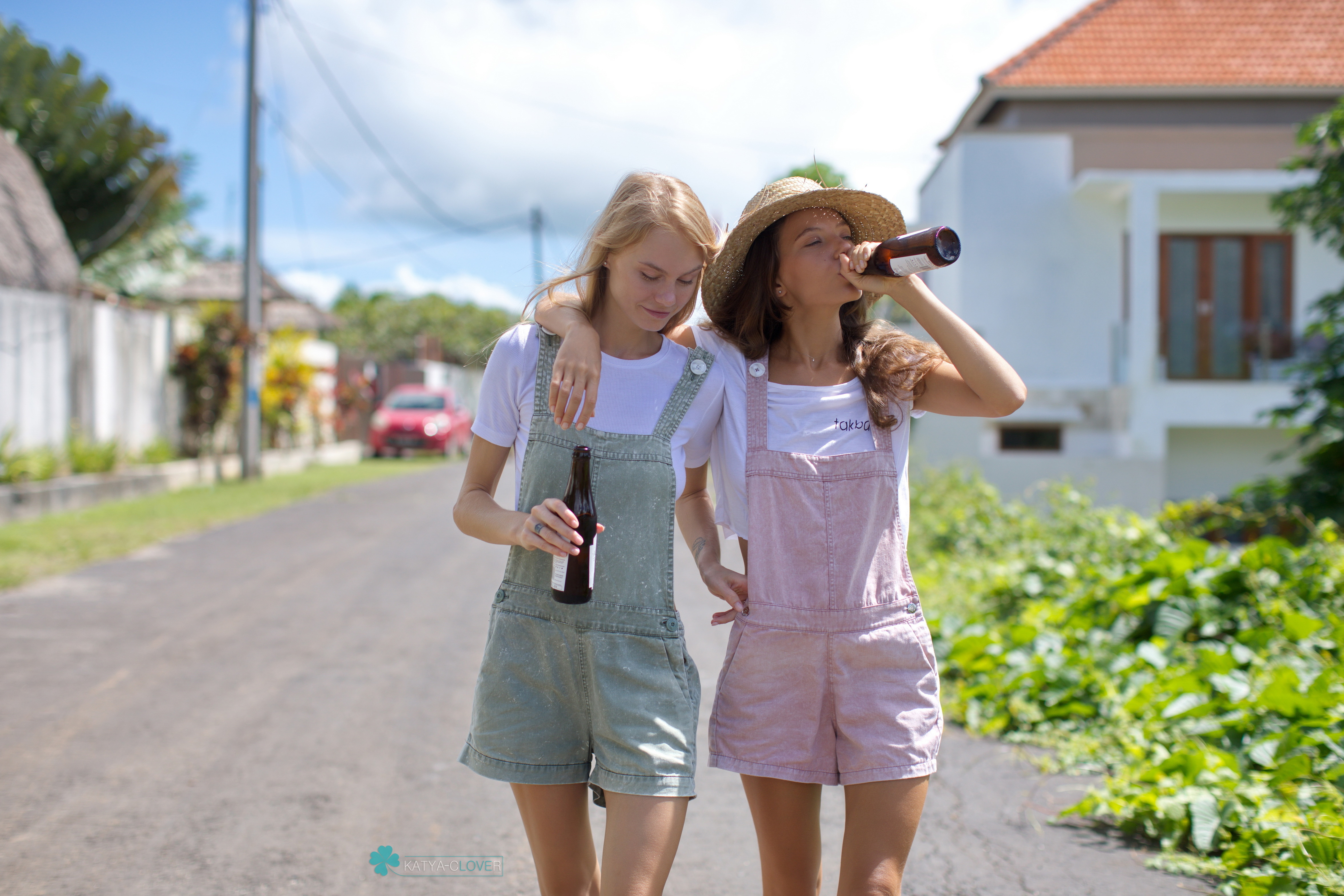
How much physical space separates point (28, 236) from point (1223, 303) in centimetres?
1761

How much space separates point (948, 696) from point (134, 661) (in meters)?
4.50

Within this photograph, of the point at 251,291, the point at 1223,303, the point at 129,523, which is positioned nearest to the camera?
the point at 129,523

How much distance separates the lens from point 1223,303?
16.3 m

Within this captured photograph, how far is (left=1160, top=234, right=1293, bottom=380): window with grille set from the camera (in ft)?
51.9

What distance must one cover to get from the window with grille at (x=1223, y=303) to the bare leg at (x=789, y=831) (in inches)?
603

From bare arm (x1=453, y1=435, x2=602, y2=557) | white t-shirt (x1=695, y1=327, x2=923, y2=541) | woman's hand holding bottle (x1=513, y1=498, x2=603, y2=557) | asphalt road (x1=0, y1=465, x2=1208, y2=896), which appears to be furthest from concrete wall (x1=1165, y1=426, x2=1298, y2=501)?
woman's hand holding bottle (x1=513, y1=498, x2=603, y2=557)

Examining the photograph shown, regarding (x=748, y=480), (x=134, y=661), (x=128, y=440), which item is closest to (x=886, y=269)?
(x=748, y=480)

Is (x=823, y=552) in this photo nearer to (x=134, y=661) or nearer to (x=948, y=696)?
(x=948, y=696)

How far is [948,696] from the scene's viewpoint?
17.3 ft

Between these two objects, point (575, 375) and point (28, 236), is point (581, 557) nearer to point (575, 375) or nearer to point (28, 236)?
point (575, 375)

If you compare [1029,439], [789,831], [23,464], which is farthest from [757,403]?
[1029,439]

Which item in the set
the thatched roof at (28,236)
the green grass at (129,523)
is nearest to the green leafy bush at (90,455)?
the green grass at (129,523)

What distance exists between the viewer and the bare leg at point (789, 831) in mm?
2369

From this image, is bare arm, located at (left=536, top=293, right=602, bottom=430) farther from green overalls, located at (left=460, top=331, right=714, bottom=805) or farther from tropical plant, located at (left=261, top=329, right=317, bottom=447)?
tropical plant, located at (left=261, top=329, right=317, bottom=447)
